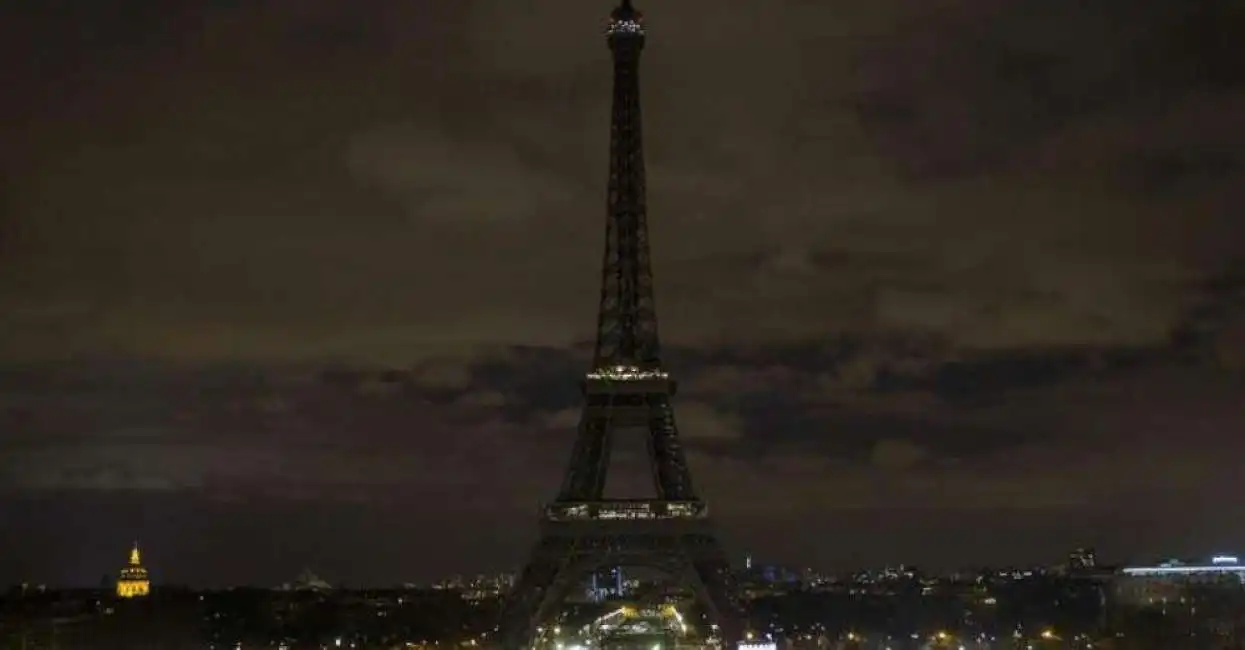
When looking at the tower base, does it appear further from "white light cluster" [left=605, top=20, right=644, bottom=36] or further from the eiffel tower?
"white light cluster" [left=605, top=20, right=644, bottom=36]

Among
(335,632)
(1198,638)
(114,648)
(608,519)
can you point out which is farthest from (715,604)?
(335,632)

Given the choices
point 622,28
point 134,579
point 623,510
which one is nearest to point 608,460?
point 623,510

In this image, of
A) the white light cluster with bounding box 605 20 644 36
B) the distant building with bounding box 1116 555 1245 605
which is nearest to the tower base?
the white light cluster with bounding box 605 20 644 36

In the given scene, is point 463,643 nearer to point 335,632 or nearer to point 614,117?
point 335,632

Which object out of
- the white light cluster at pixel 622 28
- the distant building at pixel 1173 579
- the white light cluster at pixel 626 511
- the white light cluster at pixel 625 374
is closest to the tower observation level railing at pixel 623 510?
the white light cluster at pixel 626 511

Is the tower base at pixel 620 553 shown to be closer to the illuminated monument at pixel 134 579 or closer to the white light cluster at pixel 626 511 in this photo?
the white light cluster at pixel 626 511

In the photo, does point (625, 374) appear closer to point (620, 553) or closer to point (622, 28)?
point (620, 553)
